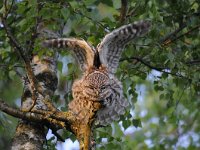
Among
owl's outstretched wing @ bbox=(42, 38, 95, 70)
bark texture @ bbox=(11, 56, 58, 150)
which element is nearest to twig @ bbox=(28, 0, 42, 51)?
bark texture @ bbox=(11, 56, 58, 150)

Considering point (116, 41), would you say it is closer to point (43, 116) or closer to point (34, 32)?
point (43, 116)

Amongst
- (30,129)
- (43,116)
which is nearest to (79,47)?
(43,116)

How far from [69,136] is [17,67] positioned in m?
0.85

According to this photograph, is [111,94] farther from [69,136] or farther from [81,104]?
[69,136]

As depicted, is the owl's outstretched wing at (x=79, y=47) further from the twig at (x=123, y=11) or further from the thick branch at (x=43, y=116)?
the twig at (x=123, y=11)

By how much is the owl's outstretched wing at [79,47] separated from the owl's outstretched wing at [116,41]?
0.32ft

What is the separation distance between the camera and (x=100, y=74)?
17.3ft

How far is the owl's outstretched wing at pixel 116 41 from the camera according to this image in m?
5.10

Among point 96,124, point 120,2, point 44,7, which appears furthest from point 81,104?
point 120,2

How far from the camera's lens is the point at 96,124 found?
5.51 metres

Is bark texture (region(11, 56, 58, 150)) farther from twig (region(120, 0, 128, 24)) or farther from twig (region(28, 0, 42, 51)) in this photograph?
twig (region(120, 0, 128, 24))

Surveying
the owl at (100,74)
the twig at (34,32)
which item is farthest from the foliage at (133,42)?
the owl at (100,74)

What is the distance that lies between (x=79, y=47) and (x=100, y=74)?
0.97 ft

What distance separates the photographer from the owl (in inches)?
201
